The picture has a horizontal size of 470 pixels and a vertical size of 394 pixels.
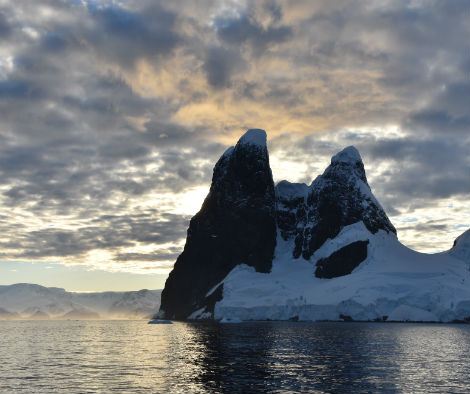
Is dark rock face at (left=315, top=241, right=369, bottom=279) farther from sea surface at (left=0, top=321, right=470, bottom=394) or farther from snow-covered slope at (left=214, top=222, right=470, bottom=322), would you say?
sea surface at (left=0, top=321, right=470, bottom=394)

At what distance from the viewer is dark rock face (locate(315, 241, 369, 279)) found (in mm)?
182750

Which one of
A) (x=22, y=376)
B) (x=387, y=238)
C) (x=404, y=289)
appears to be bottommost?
(x=22, y=376)

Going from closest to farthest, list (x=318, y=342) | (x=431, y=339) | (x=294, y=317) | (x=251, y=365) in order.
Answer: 1. (x=251, y=365)
2. (x=318, y=342)
3. (x=431, y=339)
4. (x=294, y=317)

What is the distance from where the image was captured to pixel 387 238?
192 meters

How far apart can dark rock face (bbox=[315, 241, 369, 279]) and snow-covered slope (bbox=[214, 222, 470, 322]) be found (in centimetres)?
201

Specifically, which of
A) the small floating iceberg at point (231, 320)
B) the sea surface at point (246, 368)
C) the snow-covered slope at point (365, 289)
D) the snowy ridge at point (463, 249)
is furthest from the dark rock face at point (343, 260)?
the sea surface at point (246, 368)

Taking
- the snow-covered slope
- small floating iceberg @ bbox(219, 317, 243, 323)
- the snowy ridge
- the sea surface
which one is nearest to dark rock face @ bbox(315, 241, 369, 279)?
the snow-covered slope

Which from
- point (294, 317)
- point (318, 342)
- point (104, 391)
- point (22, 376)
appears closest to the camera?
point (104, 391)

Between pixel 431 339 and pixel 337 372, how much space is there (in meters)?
45.2

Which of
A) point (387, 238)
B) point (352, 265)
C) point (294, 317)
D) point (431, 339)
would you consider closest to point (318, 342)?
point (431, 339)

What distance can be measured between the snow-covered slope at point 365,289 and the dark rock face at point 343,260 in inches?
79.0

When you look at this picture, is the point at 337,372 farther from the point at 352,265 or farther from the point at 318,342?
the point at 352,265

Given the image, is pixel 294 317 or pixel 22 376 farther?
pixel 294 317

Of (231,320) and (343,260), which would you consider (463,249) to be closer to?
(343,260)
